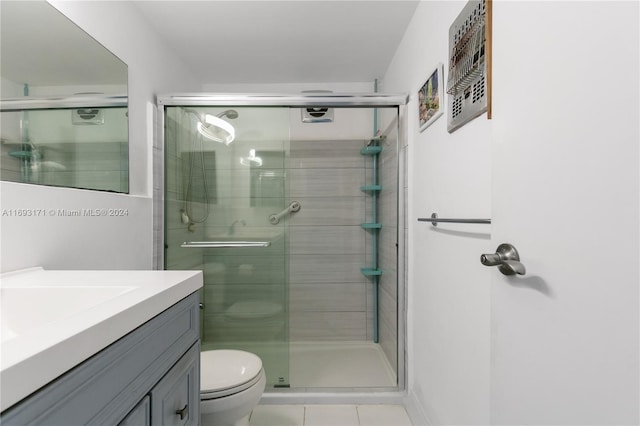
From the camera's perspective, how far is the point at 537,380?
1.95ft

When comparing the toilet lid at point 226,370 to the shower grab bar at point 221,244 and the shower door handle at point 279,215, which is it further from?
the shower door handle at point 279,215

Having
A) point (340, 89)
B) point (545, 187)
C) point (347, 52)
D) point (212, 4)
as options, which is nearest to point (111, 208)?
point (212, 4)

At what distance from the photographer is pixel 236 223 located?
6.25 ft

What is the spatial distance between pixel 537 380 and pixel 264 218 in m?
1.56

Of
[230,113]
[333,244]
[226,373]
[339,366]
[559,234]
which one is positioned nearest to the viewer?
[559,234]

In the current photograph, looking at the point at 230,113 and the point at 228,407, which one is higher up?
the point at 230,113

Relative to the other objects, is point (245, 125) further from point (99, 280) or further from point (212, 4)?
point (99, 280)

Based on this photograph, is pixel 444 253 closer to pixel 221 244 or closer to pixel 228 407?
pixel 228 407

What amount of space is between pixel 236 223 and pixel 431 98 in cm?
129

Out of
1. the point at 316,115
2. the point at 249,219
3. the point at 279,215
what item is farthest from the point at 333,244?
the point at 316,115

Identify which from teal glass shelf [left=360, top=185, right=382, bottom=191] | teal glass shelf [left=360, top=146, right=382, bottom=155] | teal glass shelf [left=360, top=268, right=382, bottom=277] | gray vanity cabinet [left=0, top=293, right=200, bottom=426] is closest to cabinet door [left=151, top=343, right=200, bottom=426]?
gray vanity cabinet [left=0, top=293, right=200, bottom=426]

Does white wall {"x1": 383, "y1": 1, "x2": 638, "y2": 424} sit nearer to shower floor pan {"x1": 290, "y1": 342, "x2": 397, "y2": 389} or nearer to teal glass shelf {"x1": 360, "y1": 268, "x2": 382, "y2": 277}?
shower floor pan {"x1": 290, "y1": 342, "x2": 397, "y2": 389}

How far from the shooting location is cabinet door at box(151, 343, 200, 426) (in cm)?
69

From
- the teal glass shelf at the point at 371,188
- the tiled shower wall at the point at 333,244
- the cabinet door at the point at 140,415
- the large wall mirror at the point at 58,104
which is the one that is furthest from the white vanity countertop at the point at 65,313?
the teal glass shelf at the point at 371,188
